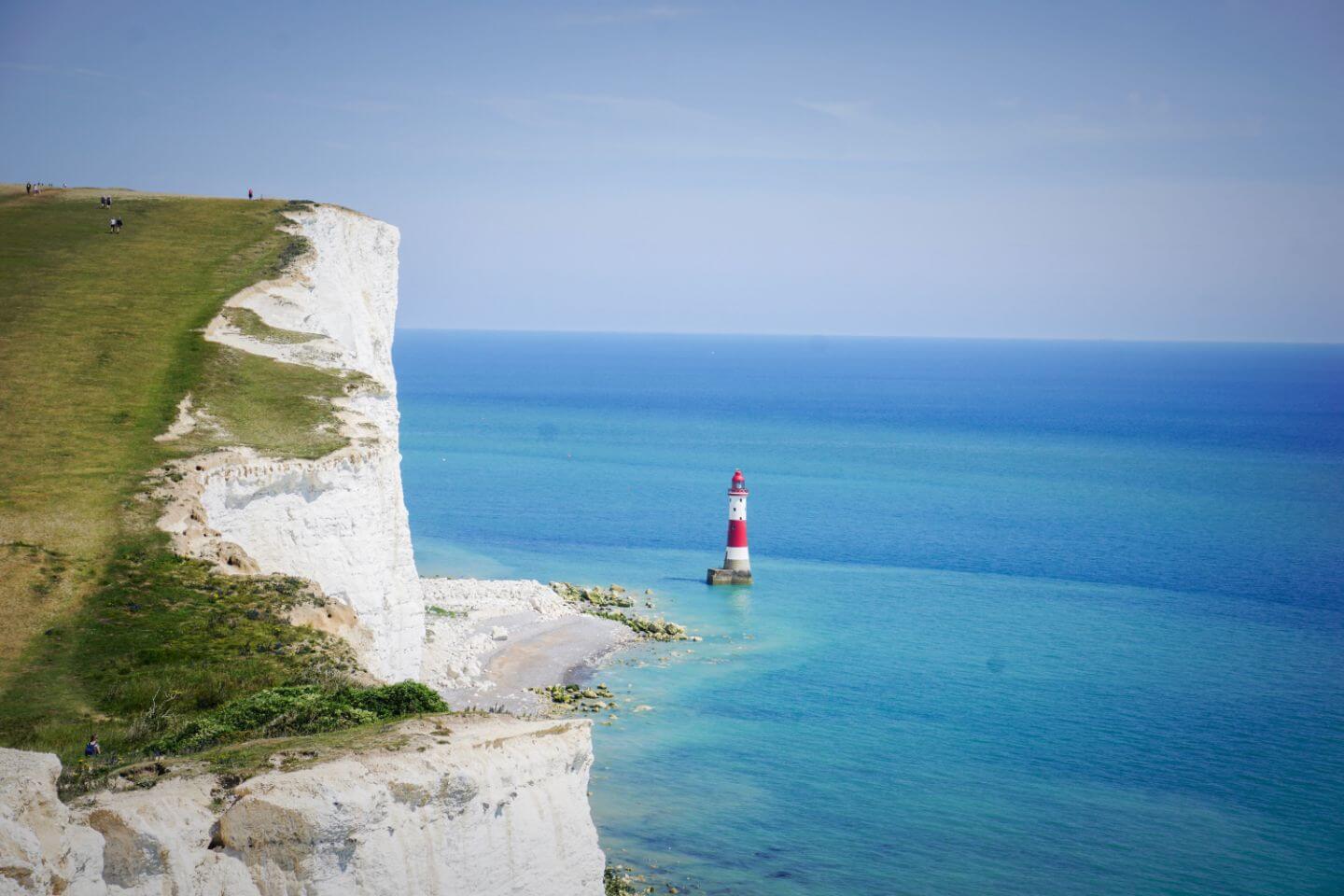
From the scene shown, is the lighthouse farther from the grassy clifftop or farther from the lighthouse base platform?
the grassy clifftop

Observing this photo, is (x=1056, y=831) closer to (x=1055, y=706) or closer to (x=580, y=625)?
(x=1055, y=706)

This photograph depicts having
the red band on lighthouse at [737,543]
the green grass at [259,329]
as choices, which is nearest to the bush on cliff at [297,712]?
the green grass at [259,329]

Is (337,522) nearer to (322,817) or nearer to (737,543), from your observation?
(322,817)

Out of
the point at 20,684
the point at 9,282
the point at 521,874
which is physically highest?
the point at 9,282

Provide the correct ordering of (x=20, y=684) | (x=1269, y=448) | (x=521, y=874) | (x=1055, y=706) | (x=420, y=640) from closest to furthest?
(x=521, y=874), (x=20, y=684), (x=420, y=640), (x=1055, y=706), (x=1269, y=448)

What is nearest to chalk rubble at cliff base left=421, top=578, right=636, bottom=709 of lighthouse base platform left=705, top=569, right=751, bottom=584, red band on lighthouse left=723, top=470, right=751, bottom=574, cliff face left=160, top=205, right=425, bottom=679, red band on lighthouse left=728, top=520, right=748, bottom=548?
cliff face left=160, top=205, right=425, bottom=679

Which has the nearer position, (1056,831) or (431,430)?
(1056,831)

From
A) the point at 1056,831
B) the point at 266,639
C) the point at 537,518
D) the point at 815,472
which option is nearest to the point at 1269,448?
the point at 815,472

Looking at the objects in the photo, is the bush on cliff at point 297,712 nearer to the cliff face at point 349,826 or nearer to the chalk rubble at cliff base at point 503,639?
the cliff face at point 349,826

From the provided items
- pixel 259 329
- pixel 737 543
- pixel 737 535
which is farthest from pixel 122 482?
pixel 737 535
